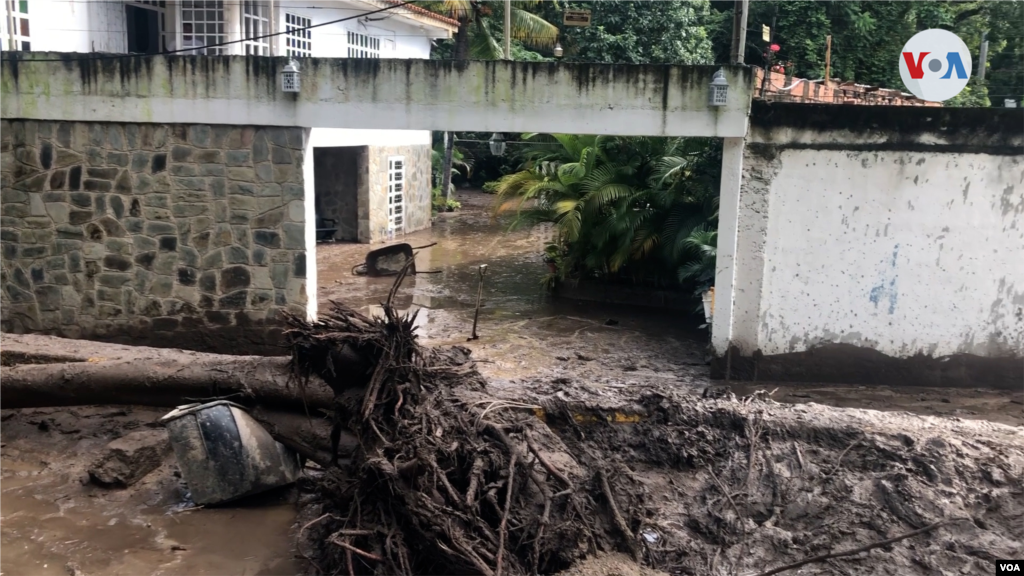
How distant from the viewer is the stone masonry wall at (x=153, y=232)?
9.02 metres

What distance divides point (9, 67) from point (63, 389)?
408cm

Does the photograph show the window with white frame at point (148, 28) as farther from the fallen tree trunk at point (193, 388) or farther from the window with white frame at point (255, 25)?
the fallen tree trunk at point (193, 388)

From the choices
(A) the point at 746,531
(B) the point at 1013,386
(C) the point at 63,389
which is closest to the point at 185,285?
(C) the point at 63,389

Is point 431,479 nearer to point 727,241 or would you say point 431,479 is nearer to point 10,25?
point 727,241

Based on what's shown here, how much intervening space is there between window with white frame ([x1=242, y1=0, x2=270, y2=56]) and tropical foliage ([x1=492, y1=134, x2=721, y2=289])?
5.03 m

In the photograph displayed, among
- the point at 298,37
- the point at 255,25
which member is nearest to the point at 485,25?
the point at 298,37

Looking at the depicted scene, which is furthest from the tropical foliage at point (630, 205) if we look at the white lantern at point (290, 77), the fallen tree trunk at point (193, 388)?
the fallen tree trunk at point (193, 388)

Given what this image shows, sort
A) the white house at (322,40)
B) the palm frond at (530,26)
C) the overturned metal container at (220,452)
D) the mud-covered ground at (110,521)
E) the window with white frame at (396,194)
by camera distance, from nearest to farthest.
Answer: the mud-covered ground at (110,521), the overturned metal container at (220,452), the white house at (322,40), the window with white frame at (396,194), the palm frond at (530,26)

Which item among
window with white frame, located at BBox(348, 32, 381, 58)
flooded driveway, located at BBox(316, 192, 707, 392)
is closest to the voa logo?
flooded driveway, located at BBox(316, 192, 707, 392)

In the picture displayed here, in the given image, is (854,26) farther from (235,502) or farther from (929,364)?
(235,502)

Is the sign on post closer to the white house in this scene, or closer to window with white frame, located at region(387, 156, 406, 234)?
the white house

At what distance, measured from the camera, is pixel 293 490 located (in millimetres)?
6785

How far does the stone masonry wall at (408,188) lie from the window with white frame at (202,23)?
3.79 m

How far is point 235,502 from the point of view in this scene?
259 inches
